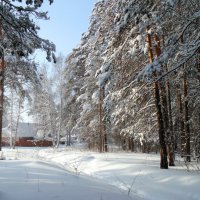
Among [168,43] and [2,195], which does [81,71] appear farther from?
[2,195]

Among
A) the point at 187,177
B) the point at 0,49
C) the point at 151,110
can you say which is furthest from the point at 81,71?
the point at 0,49

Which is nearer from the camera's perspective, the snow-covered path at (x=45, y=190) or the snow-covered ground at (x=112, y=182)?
the snow-covered path at (x=45, y=190)

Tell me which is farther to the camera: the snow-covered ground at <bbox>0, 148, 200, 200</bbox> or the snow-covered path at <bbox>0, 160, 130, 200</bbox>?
the snow-covered ground at <bbox>0, 148, 200, 200</bbox>

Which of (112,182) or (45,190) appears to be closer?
(45,190)

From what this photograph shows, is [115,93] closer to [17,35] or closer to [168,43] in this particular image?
[168,43]

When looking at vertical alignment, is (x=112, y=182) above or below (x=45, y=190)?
below

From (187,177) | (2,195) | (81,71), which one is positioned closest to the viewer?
(2,195)

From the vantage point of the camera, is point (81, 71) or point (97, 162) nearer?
point (97, 162)

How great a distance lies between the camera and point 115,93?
1672cm

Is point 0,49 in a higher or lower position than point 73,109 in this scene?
lower

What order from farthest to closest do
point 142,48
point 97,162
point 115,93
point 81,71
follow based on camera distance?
point 81,71
point 97,162
point 115,93
point 142,48

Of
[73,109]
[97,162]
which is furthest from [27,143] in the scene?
[97,162]

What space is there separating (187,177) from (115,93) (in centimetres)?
624

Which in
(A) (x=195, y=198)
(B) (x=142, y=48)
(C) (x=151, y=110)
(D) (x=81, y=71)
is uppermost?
(D) (x=81, y=71)
